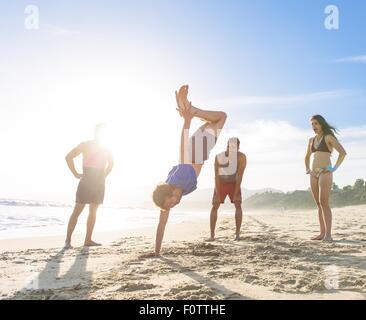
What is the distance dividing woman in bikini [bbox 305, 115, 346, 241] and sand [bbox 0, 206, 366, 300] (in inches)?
24.2

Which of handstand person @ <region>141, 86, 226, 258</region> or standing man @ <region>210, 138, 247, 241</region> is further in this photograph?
standing man @ <region>210, 138, 247, 241</region>

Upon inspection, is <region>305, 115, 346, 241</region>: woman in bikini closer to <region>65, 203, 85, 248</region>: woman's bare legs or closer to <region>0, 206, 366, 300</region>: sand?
<region>0, 206, 366, 300</region>: sand

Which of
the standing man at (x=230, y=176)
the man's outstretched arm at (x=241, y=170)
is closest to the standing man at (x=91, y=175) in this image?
the standing man at (x=230, y=176)

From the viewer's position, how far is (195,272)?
4266 mm

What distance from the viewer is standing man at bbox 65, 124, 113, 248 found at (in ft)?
23.6

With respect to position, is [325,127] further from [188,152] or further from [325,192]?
[188,152]

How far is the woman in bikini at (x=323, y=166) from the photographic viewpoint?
6891 millimetres

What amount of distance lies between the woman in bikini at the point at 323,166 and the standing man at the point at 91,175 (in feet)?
12.1

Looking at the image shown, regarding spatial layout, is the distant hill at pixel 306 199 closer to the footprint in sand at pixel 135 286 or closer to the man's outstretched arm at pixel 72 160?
the man's outstretched arm at pixel 72 160

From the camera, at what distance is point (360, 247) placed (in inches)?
230

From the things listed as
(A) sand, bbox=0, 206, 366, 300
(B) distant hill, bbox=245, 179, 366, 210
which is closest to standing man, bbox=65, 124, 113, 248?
(A) sand, bbox=0, 206, 366, 300
